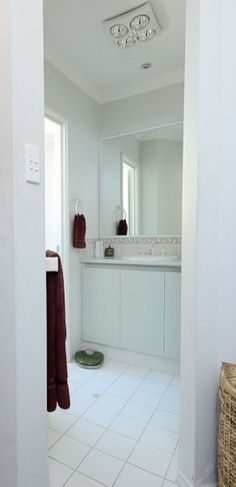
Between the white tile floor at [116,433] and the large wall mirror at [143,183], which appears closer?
the white tile floor at [116,433]

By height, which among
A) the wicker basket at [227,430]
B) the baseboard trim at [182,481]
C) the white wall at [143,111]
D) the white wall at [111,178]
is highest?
the white wall at [143,111]

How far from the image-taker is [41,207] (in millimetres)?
867

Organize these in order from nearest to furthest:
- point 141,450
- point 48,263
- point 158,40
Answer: point 48,263 → point 141,450 → point 158,40

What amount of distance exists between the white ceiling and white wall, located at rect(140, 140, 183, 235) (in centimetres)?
59

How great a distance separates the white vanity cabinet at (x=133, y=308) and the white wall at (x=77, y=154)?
157 millimetres

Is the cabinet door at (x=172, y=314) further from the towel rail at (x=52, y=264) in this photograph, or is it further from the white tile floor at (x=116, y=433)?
the towel rail at (x=52, y=264)

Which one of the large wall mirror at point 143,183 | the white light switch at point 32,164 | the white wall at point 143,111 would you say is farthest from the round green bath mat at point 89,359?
the white wall at point 143,111

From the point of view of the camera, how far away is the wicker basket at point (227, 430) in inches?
36.4

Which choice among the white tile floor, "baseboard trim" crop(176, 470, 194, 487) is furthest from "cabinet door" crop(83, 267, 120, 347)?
"baseboard trim" crop(176, 470, 194, 487)

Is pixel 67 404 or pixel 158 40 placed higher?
pixel 158 40

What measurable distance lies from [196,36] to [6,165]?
0.93 meters

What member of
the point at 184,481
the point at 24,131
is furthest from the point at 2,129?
the point at 184,481

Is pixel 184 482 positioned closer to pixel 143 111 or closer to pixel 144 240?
pixel 144 240

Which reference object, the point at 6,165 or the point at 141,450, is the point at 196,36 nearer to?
the point at 6,165
